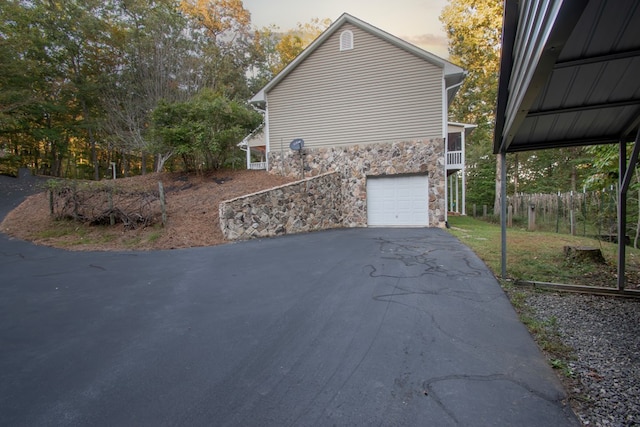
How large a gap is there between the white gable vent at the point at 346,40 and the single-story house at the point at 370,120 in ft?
0.11

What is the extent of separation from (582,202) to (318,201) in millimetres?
8537

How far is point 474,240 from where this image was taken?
8023mm

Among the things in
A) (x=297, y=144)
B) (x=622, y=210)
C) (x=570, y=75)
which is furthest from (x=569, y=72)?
(x=297, y=144)

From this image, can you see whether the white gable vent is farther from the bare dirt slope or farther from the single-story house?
the bare dirt slope

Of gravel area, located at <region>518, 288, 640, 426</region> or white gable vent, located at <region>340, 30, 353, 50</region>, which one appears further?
white gable vent, located at <region>340, 30, 353, 50</region>

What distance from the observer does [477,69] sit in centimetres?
1719

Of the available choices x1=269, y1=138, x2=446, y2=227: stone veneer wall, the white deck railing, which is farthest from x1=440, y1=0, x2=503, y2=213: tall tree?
x1=269, y1=138, x2=446, y2=227: stone veneer wall

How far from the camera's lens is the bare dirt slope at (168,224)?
7.39m

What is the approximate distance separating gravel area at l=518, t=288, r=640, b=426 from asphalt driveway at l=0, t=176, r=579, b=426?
0.53 feet

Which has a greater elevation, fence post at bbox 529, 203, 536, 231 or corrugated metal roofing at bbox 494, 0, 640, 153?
corrugated metal roofing at bbox 494, 0, 640, 153

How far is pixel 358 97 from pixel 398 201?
409 centimetres

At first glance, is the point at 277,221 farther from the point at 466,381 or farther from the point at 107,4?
the point at 107,4

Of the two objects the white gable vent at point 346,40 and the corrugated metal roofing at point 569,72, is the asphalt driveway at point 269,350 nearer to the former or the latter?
the corrugated metal roofing at point 569,72

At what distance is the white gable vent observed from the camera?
11.7 meters
